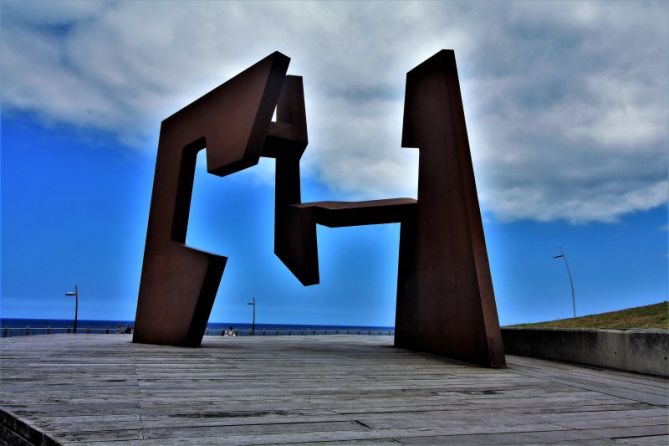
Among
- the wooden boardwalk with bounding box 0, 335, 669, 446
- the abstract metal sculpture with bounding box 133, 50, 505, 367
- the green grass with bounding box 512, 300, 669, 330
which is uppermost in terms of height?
the abstract metal sculpture with bounding box 133, 50, 505, 367

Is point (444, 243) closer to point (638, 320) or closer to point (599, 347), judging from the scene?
point (599, 347)

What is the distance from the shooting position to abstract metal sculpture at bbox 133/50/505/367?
8117 millimetres

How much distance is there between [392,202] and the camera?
32.7 feet

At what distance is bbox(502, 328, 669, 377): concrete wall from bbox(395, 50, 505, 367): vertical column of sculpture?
1624 mm

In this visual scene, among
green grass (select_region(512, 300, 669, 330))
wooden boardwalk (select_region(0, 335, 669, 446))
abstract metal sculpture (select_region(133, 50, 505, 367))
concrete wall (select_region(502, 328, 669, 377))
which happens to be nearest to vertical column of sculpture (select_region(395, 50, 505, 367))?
abstract metal sculpture (select_region(133, 50, 505, 367))

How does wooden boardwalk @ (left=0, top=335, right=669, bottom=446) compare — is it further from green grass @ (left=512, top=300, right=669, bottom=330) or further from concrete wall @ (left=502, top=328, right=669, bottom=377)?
green grass @ (left=512, top=300, right=669, bottom=330)

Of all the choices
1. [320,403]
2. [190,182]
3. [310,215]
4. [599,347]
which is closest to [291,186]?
[310,215]

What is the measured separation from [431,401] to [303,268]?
6350 millimetres

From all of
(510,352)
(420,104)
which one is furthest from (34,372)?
(510,352)

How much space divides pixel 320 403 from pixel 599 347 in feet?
18.0

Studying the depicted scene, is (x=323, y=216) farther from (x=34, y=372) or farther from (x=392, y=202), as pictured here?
(x=34, y=372)

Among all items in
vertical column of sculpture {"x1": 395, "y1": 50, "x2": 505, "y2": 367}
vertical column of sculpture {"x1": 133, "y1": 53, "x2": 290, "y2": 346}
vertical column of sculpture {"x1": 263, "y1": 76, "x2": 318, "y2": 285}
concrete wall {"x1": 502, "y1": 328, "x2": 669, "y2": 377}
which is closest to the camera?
concrete wall {"x1": 502, "y1": 328, "x2": 669, "y2": 377}

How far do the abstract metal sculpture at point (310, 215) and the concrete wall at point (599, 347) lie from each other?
1642 mm

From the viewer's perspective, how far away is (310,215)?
10391 mm
